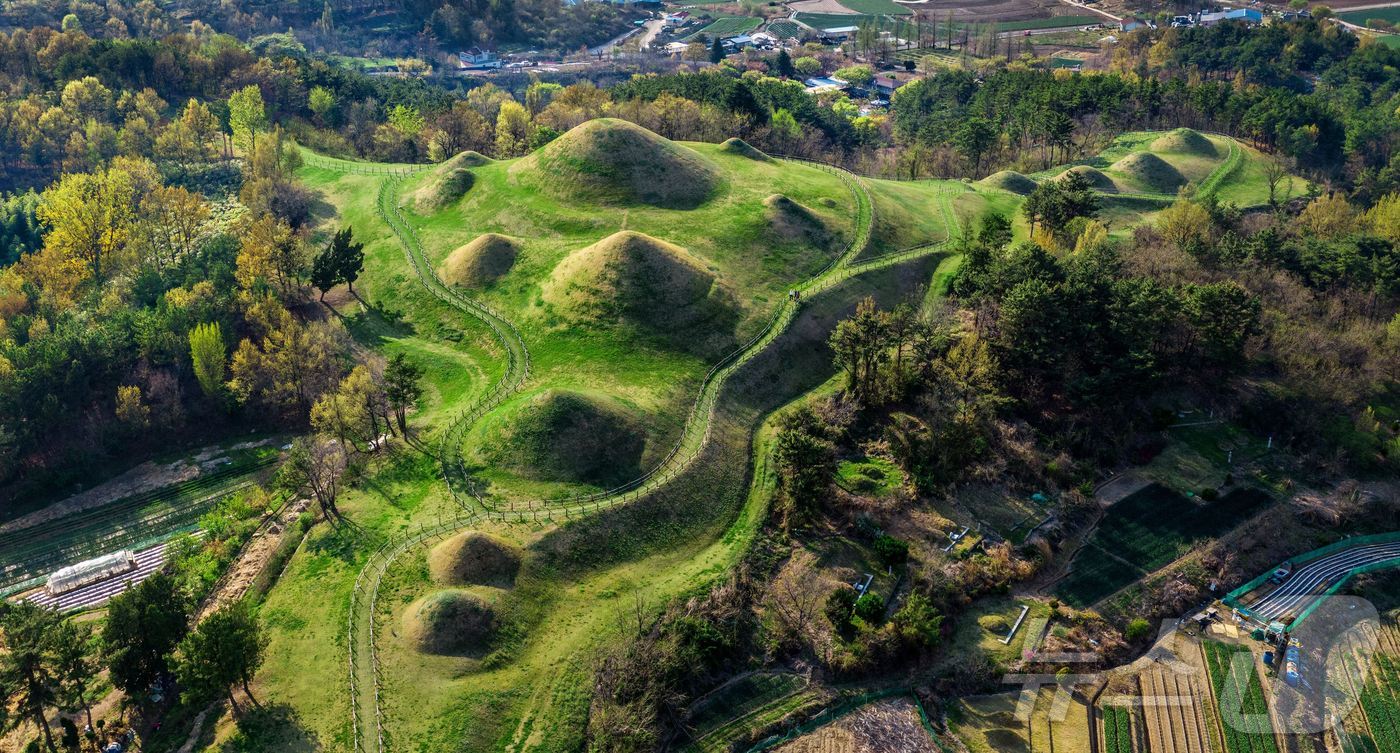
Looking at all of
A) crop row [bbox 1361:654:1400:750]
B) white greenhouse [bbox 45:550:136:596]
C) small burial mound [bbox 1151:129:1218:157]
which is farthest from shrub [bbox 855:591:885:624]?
small burial mound [bbox 1151:129:1218:157]

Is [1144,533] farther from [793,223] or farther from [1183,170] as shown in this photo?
[1183,170]

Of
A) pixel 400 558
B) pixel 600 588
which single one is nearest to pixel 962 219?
pixel 600 588

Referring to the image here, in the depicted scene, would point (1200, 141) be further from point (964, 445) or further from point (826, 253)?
point (964, 445)

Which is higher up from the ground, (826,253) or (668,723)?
(826,253)

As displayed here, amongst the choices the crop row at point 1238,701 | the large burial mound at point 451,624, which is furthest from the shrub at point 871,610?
the large burial mound at point 451,624

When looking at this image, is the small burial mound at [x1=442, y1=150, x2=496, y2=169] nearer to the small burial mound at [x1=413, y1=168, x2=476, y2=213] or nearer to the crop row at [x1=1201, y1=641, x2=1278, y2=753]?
the small burial mound at [x1=413, y1=168, x2=476, y2=213]

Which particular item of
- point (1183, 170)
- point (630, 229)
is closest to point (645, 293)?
point (630, 229)
